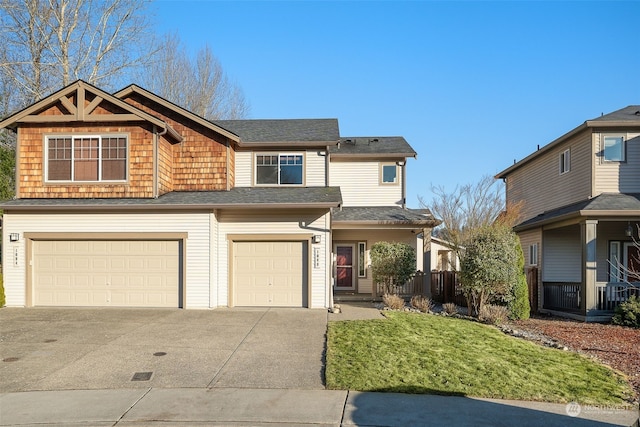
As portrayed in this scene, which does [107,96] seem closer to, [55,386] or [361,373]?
[55,386]

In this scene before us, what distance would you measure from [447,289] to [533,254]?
409 centimetres

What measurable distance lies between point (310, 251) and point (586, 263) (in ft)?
26.3

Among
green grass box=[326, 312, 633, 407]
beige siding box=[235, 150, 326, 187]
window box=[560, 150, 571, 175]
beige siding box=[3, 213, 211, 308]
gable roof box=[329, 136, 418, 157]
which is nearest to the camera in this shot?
green grass box=[326, 312, 633, 407]

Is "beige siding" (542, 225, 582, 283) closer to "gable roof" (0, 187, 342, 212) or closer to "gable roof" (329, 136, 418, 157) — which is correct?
"gable roof" (329, 136, 418, 157)

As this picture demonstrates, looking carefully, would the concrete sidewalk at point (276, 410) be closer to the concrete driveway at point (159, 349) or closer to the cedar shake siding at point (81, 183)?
the concrete driveway at point (159, 349)

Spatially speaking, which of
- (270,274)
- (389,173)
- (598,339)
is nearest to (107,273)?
(270,274)

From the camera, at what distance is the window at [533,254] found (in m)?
20.4

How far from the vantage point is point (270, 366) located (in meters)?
9.20

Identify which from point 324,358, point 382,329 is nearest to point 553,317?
point 382,329

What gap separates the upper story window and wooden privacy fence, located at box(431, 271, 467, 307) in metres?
11.4

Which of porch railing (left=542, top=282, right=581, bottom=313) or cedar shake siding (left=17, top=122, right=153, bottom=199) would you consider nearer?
cedar shake siding (left=17, top=122, right=153, bottom=199)

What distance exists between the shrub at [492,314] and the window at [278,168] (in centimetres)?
720

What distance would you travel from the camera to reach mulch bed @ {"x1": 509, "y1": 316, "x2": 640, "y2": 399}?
1019 centimetres

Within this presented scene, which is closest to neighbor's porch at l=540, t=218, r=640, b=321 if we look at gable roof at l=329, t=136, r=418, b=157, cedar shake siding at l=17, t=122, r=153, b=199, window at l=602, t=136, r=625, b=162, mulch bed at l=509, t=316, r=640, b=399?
mulch bed at l=509, t=316, r=640, b=399
